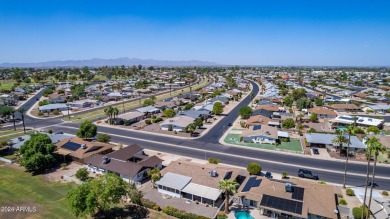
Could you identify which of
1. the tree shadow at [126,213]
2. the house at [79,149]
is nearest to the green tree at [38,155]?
the house at [79,149]

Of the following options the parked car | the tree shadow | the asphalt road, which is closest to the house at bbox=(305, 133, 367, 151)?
the asphalt road

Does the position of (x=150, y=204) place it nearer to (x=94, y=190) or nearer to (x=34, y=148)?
(x=94, y=190)

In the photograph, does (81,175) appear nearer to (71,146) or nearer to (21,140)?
(71,146)

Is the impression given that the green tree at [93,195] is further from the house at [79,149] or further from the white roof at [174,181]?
the house at [79,149]

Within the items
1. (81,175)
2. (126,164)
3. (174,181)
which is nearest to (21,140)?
(81,175)

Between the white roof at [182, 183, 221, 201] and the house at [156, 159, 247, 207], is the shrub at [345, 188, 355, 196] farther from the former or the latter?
the white roof at [182, 183, 221, 201]

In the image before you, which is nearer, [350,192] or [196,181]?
[350,192]
